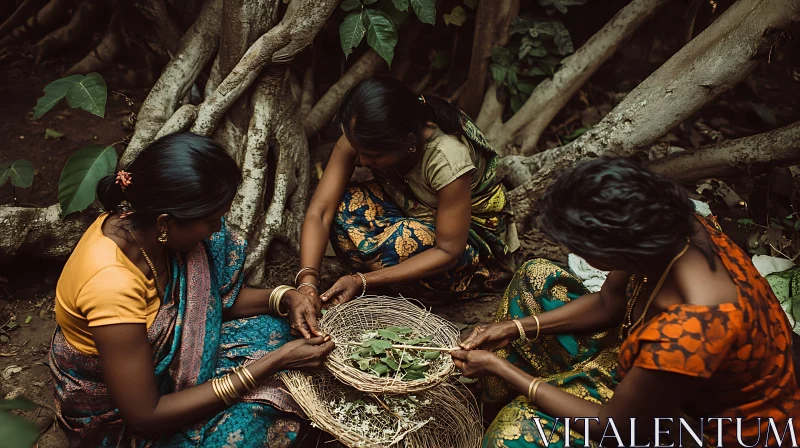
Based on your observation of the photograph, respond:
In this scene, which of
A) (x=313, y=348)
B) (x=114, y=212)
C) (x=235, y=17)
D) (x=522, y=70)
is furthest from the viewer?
(x=522, y=70)

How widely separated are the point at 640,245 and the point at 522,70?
2.73m

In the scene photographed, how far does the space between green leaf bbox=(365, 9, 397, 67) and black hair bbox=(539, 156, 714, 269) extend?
5.94ft

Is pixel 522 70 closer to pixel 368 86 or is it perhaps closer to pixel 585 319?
pixel 368 86

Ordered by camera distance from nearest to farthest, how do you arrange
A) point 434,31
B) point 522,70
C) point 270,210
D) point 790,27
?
point 790,27 → point 270,210 → point 522,70 → point 434,31

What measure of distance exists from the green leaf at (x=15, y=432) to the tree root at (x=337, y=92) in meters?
3.32

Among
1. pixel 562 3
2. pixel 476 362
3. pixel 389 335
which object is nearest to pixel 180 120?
pixel 389 335

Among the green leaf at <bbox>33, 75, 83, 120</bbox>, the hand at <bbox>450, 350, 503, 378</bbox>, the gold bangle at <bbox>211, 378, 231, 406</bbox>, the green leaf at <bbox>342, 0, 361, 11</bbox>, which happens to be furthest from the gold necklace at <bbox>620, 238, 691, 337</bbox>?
the green leaf at <bbox>33, 75, 83, 120</bbox>

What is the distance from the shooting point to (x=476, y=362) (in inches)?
80.1

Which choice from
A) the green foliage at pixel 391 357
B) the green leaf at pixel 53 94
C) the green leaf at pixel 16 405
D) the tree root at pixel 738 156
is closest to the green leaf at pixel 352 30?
the green leaf at pixel 53 94

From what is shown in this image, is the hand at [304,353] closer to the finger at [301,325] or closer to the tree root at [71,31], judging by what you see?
the finger at [301,325]

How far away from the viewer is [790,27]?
108 inches

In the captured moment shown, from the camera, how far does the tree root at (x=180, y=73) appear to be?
3.21 metres

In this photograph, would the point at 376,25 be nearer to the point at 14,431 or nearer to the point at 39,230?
the point at 39,230

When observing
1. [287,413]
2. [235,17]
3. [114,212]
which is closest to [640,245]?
[287,413]
